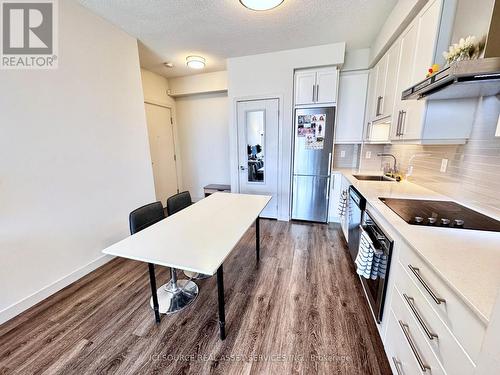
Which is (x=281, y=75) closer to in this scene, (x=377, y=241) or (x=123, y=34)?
(x=123, y=34)

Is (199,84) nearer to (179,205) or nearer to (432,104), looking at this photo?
(179,205)

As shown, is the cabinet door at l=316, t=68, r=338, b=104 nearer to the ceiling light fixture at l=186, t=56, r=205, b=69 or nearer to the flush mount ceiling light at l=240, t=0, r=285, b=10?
the flush mount ceiling light at l=240, t=0, r=285, b=10

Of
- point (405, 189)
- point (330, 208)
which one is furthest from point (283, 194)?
point (405, 189)

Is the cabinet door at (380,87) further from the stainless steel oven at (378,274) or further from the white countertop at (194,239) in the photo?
the white countertop at (194,239)

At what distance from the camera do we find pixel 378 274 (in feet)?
4.69

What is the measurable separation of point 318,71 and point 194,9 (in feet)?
Result: 5.99

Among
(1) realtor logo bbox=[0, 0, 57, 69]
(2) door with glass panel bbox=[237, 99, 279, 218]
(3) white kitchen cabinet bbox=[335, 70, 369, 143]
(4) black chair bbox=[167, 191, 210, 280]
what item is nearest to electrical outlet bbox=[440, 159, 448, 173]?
(3) white kitchen cabinet bbox=[335, 70, 369, 143]

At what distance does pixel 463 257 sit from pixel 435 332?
0.33 metres

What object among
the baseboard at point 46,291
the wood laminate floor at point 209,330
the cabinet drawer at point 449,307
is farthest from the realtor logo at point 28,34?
the cabinet drawer at point 449,307

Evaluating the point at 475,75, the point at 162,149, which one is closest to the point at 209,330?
the point at 475,75

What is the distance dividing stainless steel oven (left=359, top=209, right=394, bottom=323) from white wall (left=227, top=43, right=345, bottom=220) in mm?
1888

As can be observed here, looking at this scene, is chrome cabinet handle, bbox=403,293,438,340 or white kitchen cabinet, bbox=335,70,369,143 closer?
chrome cabinet handle, bbox=403,293,438,340

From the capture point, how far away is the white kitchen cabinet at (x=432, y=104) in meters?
1.50

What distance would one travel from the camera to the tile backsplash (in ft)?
4.43
